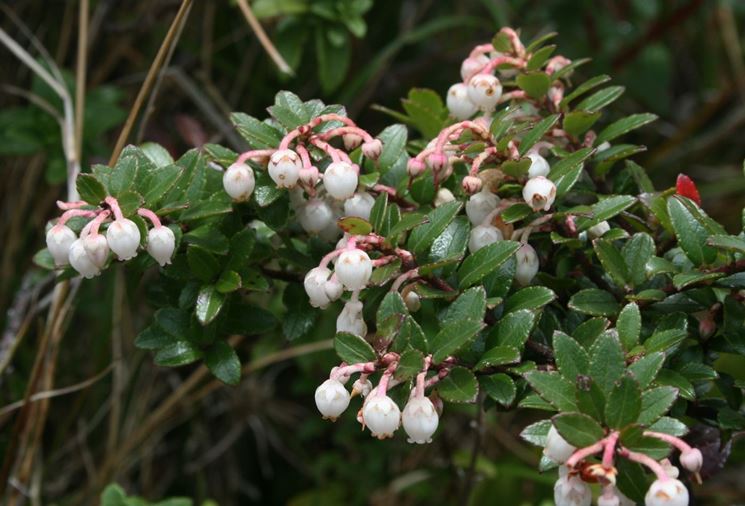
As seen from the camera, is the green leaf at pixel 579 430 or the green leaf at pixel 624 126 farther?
the green leaf at pixel 624 126

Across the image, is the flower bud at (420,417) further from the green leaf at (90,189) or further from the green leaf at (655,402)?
the green leaf at (90,189)

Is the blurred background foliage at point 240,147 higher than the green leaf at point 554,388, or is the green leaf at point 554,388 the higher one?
the green leaf at point 554,388

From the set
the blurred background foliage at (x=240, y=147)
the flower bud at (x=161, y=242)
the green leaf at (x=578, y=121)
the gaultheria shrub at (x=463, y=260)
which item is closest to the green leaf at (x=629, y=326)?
the gaultheria shrub at (x=463, y=260)

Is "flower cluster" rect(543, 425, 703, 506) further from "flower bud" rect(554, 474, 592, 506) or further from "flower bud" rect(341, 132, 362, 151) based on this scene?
"flower bud" rect(341, 132, 362, 151)

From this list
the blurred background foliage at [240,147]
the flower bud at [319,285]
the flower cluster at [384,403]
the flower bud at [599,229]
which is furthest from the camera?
the blurred background foliage at [240,147]

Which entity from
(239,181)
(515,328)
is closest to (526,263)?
(515,328)

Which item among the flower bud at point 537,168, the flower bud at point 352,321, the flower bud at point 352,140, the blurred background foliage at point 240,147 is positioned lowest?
the blurred background foliage at point 240,147

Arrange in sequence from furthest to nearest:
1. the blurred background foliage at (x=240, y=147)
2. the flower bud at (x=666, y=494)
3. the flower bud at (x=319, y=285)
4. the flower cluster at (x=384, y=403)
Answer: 1. the blurred background foliage at (x=240, y=147)
2. the flower bud at (x=319, y=285)
3. the flower cluster at (x=384, y=403)
4. the flower bud at (x=666, y=494)
